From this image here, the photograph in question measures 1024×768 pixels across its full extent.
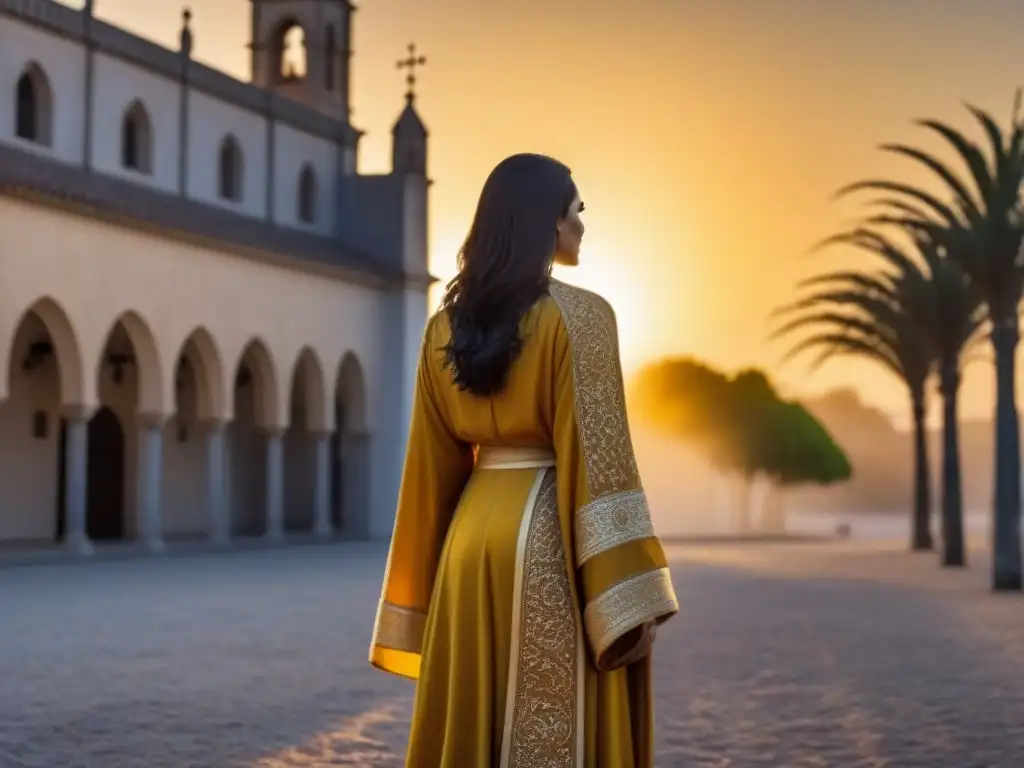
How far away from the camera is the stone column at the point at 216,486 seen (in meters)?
32.5

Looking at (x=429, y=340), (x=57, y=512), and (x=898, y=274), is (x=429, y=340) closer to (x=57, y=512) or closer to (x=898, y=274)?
(x=898, y=274)

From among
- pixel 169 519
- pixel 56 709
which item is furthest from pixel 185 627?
pixel 169 519

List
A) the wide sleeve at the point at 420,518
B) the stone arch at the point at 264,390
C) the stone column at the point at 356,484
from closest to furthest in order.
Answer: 1. the wide sleeve at the point at 420,518
2. the stone arch at the point at 264,390
3. the stone column at the point at 356,484

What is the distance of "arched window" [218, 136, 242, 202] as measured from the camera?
123 ft

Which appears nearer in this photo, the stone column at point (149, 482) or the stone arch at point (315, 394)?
the stone column at point (149, 482)

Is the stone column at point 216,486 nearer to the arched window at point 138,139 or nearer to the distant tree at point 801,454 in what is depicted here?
the arched window at point 138,139

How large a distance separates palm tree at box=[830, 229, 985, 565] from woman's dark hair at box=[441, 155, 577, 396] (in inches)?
950

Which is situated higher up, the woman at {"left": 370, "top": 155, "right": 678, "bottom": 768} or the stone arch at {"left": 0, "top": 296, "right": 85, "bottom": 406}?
the stone arch at {"left": 0, "top": 296, "right": 85, "bottom": 406}

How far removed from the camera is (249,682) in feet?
37.5

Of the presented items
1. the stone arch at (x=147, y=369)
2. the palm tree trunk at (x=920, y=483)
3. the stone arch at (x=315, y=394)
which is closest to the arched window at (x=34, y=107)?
the stone arch at (x=147, y=369)

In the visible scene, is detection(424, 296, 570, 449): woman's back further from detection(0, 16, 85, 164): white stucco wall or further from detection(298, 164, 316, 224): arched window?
detection(298, 164, 316, 224): arched window

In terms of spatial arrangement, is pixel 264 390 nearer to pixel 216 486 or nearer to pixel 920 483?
pixel 216 486

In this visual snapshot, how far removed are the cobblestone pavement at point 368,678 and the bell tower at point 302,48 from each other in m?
22.0

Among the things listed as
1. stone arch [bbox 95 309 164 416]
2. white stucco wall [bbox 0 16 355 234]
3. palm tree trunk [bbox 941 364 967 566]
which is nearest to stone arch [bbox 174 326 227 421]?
stone arch [bbox 95 309 164 416]
